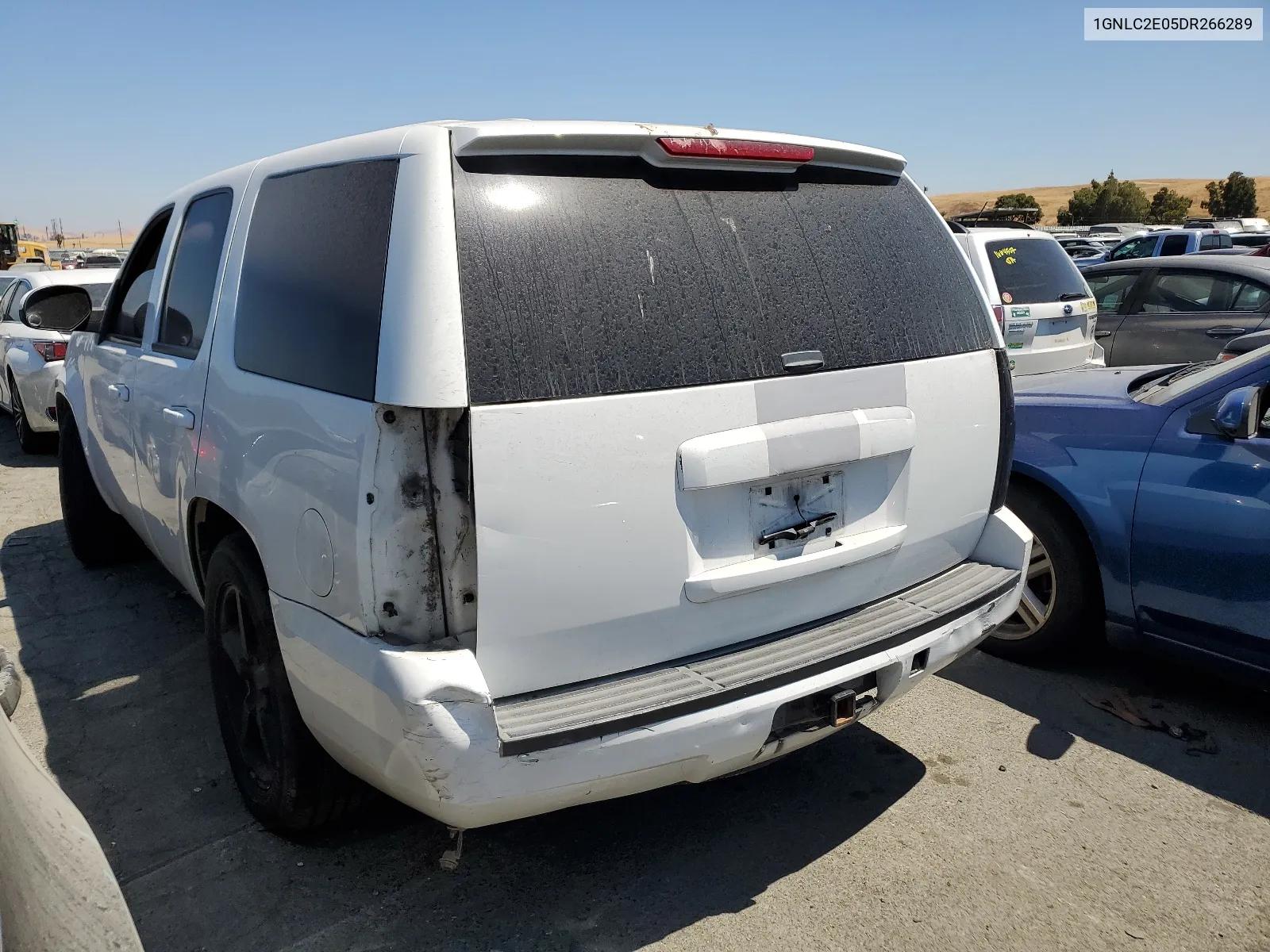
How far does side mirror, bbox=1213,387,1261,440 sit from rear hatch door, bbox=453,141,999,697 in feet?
4.09

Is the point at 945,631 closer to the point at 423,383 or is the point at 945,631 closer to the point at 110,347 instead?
the point at 423,383

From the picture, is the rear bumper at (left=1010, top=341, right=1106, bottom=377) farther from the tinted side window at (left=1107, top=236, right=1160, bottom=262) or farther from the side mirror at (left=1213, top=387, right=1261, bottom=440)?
the tinted side window at (left=1107, top=236, right=1160, bottom=262)

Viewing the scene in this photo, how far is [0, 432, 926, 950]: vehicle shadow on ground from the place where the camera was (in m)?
2.73

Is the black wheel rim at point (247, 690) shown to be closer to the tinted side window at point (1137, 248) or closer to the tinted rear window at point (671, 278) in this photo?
the tinted rear window at point (671, 278)

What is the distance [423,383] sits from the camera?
2176 millimetres

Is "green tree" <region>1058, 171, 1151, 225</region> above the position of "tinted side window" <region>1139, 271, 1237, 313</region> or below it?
above

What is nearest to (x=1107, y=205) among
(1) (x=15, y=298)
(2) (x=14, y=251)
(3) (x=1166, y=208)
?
(3) (x=1166, y=208)

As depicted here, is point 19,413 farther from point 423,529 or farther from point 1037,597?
point 1037,597

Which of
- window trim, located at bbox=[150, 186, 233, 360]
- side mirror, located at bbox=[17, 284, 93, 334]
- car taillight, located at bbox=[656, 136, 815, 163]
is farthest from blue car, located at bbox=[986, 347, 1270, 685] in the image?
side mirror, located at bbox=[17, 284, 93, 334]

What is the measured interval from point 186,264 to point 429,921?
2520 mm

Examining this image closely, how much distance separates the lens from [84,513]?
5.69 m

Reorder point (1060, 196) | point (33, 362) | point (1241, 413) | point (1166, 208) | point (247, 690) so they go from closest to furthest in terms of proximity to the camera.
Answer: point (247, 690) < point (1241, 413) < point (33, 362) < point (1166, 208) < point (1060, 196)

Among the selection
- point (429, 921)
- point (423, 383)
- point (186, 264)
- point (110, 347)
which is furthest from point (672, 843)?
point (110, 347)

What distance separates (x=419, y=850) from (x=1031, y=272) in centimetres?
779
